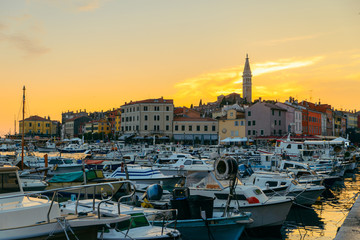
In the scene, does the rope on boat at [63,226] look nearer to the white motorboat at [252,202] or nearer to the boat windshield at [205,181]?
the white motorboat at [252,202]

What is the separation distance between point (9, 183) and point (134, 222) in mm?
3445

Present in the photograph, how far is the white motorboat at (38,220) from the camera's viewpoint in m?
7.97

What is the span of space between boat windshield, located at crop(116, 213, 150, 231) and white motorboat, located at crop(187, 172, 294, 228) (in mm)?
4555

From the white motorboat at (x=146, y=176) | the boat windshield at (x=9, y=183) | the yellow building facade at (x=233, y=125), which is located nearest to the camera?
the boat windshield at (x=9, y=183)

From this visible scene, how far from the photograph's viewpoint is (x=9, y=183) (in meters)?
9.48

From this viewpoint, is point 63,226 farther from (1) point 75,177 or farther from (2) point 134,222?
(1) point 75,177

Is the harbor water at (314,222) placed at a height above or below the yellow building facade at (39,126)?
below

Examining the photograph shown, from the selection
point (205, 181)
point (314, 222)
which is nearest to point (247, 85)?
point (314, 222)

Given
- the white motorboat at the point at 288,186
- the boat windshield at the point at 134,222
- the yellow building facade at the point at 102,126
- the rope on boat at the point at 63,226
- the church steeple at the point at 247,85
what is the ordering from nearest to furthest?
the rope on boat at the point at 63,226 < the boat windshield at the point at 134,222 < the white motorboat at the point at 288,186 < the yellow building facade at the point at 102,126 < the church steeple at the point at 247,85

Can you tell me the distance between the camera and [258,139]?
76562mm

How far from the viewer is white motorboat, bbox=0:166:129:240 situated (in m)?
7.97

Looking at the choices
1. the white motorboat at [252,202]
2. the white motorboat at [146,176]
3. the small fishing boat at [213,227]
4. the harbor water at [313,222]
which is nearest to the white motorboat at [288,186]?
the harbor water at [313,222]

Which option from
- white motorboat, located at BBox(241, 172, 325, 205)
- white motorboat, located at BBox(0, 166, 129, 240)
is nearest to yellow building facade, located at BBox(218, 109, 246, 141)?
white motorboat, located at BBox(241, 172, 325, 205)

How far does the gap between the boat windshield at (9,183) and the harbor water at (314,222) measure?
8616mm
